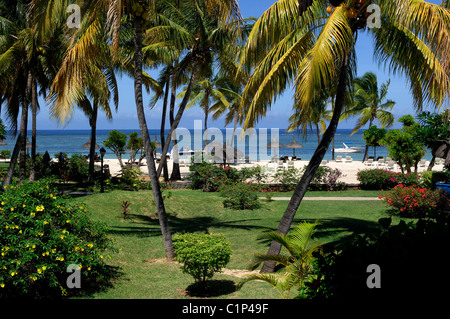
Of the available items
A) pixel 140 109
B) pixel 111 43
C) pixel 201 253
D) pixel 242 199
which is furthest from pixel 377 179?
pixel 111 43

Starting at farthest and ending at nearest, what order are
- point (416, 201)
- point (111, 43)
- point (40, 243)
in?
point (416, 201)
point (111, 43)
point (40, 243)

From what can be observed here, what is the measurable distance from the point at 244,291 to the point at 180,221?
Result: 7.56 m

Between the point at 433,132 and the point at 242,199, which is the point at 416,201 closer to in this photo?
the point at 433,132

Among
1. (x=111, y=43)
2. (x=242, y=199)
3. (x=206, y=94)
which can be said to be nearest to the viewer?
(x=111, y=43)

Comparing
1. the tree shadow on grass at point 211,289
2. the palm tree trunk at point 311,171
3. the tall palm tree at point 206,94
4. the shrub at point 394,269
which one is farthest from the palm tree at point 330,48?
the tall palm tree at point 206,94

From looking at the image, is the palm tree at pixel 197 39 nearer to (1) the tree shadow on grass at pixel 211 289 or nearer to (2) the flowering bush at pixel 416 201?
(1) the tree shadow on grass at pixel 211 289

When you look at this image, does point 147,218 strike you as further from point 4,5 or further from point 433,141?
point 4,5

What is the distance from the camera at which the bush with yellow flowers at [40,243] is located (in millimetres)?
6020

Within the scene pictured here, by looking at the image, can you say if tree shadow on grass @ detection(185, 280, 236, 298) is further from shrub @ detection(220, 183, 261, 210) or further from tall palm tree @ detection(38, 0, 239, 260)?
shrub @ detection(220, 183, 261, 210)

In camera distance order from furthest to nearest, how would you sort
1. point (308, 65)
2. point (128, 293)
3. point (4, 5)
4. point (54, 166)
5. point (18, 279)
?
1. point (54, 166)
2. point (4, 5)
3. point (128, 293)
4. point (308, 65)
5. point (18, 279)

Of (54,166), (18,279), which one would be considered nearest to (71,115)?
(18,279)

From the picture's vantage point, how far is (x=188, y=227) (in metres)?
13.7

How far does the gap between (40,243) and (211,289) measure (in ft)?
10.8
